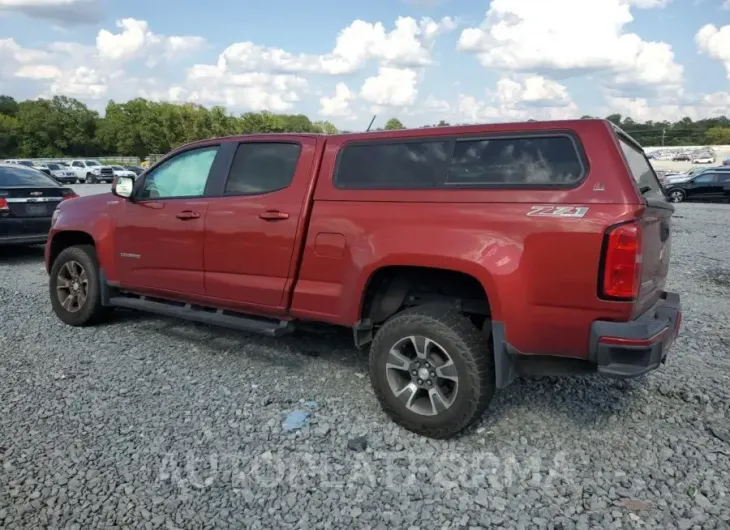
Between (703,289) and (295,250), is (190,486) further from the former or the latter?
Answer: (703,289)

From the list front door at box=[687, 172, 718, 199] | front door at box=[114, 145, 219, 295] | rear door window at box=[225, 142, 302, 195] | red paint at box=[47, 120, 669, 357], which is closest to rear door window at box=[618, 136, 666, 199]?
red paint at box=[47, 120, 669, 357]

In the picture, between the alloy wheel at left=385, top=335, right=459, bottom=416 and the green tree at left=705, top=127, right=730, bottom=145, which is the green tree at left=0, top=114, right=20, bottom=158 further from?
the green tree at left=705, top=127, right=730, bottom=145

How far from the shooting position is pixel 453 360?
11.4 ft

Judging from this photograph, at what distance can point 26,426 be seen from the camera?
3.71m

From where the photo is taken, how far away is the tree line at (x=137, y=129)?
78438 millimetres

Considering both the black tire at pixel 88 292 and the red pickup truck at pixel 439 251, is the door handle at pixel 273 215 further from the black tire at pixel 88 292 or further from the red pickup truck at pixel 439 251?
the black tire at pixel 88 292

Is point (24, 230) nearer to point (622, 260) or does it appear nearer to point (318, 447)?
point (318, 447)

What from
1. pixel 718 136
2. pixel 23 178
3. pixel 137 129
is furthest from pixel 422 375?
pixel 718 136

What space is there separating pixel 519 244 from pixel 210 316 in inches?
103

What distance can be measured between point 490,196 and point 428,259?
509 mm

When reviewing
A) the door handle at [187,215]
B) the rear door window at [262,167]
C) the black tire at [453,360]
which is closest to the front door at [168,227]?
the door handle at [187,215]

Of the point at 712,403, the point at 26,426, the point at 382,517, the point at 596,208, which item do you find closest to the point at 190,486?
the point at 382,517

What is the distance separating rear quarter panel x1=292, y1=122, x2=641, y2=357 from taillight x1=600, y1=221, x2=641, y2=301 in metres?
0.05

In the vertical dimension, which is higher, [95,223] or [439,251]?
[439,251]
